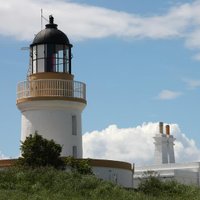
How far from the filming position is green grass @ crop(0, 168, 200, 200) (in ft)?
93.4

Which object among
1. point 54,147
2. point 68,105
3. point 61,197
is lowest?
point 61,197

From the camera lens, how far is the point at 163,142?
5478cm

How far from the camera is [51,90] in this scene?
3922 cm

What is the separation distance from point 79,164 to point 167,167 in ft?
47.3

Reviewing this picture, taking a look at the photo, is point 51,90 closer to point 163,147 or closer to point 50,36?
point 50,36

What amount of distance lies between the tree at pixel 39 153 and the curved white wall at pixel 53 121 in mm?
2872

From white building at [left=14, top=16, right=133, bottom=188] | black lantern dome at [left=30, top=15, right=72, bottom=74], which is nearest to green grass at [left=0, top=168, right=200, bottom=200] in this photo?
white building at [left=14, top=16, right=133, bottom=188]

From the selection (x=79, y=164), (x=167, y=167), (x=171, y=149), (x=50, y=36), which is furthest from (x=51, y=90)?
(x=171, y=149)

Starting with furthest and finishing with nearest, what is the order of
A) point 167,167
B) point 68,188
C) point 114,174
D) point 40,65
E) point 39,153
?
point 167,167
point 40,65
point 114,174
point 39,153
point 68,188

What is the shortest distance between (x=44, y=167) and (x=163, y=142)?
75.6 ft

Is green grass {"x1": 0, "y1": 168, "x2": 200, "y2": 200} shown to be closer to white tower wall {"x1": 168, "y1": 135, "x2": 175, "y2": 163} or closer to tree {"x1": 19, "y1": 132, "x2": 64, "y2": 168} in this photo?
tree {"x1": 19, "y1": 132, "x2": 64, "y2": 168}

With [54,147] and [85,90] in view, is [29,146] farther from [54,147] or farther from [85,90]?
[85,90]

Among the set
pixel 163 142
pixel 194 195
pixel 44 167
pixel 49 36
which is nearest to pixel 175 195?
pixel 194 195

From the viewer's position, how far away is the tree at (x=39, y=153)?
3525cm
